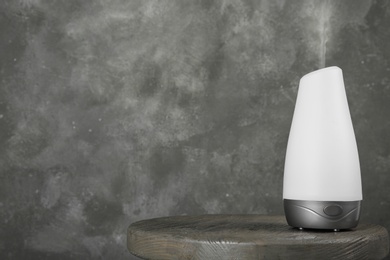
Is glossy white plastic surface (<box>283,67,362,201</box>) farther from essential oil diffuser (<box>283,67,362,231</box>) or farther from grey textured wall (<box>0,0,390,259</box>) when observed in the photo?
grey textured wall (<box>0,0,390,259</box>)

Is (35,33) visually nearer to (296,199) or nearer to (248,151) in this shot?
(248,151)

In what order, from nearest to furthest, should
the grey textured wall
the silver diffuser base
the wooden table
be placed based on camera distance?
the wooden table → the silver diffuser base → the grey textured wall

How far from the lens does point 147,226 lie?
53.5 inches

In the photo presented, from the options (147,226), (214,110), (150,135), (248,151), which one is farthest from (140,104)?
(147,226)

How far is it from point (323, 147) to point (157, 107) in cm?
138

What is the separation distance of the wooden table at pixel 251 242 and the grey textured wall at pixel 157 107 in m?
1.21

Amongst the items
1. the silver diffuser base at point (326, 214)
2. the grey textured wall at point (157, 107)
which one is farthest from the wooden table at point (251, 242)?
the grey textured wall at point (157, 107)

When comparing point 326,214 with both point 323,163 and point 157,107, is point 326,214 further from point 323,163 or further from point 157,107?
point 157,107

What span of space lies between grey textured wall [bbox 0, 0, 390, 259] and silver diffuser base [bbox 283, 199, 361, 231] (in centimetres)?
133

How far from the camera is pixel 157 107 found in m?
2.59

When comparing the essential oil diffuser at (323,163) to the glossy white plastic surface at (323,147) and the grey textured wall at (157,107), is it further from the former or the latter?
the grey textured wall at (157,107)

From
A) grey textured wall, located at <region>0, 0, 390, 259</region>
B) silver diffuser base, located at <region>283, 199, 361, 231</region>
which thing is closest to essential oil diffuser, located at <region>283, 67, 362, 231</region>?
silver diffuser base, located at <region>283, 199, 361, 231</region>

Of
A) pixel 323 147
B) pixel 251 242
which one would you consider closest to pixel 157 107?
pixel 323 147

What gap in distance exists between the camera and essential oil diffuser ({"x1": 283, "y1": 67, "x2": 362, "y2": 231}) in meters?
1.27
